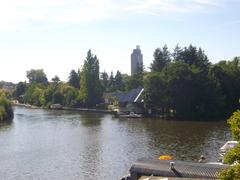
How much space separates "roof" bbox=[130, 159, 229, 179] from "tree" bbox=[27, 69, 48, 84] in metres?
136

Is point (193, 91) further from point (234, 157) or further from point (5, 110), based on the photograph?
point (234, 157)

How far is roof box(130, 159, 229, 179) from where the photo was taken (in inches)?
1032

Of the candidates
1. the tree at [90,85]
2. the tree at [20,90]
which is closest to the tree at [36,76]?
the tree at [20,90]

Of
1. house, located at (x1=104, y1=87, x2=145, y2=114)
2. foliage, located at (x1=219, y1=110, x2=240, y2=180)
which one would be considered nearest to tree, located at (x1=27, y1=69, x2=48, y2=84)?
house, located at (x1=104, y1=87, x2=145, y2=114)

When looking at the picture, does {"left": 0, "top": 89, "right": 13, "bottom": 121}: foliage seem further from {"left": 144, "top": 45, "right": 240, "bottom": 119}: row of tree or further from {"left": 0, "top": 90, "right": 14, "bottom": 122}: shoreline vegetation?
{"left": 144, "top": 45, "right": 240, "bottom": 119}: row of tree

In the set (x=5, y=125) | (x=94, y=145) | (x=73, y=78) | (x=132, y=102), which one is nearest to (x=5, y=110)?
(x=5, y=125)

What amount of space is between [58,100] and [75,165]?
2949 inches

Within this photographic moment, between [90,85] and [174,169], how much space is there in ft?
232

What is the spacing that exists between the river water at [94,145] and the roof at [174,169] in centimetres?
327

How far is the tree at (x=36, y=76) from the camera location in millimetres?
162500

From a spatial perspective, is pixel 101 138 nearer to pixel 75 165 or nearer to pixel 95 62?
pixel 75 165

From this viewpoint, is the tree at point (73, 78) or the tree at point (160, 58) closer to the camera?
the tree at point (160, 58)

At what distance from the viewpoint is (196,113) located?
6962cm

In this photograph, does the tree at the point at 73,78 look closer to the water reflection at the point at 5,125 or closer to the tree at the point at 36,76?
the tree at the point at 36,76
